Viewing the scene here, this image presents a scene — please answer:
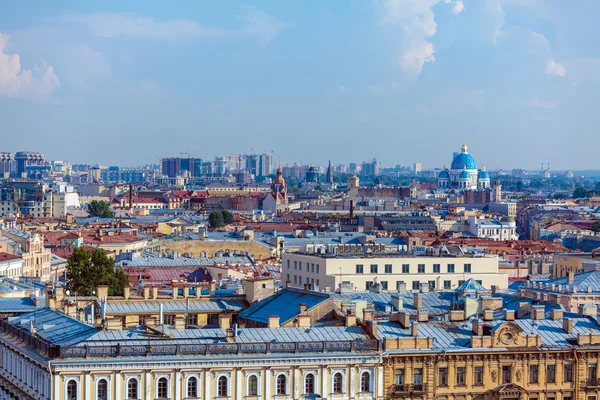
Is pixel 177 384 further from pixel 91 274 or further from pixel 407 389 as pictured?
pixel 91 274

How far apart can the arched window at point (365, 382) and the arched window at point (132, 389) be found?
18.4ft

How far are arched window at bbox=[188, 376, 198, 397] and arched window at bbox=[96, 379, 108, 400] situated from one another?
6.47ft

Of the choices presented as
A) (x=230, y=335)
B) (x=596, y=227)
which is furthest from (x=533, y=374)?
(x=596, y=227)

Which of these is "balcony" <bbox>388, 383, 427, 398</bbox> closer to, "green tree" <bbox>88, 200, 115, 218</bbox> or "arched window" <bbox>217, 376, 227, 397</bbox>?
"arched window" <bbox>217, 376, 227, 397</bbox>

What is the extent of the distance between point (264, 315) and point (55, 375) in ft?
34.3

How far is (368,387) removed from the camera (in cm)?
3856

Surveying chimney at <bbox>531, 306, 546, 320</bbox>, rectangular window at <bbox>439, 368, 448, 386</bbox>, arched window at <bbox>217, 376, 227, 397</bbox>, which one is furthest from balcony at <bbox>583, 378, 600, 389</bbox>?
arched window at <bbox>217, 376, 227, 397</bbox>

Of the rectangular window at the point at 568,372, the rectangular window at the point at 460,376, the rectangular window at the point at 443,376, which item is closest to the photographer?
the rectangular window at the point at 443,376

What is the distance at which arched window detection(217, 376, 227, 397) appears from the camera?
37094mm

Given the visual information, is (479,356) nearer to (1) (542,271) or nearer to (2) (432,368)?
(2) (432,368)

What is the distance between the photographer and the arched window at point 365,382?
38500 millimetres

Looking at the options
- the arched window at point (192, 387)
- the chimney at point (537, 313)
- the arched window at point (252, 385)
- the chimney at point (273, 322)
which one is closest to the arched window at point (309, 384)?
the arched window at point (252, 385)

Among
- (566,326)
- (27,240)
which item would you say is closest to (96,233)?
(27,240)

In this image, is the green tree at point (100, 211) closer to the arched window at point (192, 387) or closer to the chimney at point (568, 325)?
the chimney at point (568, 325)
